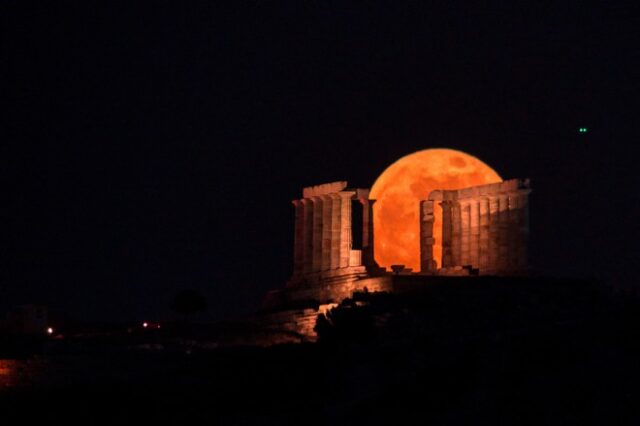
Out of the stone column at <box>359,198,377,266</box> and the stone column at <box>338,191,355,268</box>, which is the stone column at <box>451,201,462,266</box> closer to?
the stone column at <box>359,198,377,266</box>

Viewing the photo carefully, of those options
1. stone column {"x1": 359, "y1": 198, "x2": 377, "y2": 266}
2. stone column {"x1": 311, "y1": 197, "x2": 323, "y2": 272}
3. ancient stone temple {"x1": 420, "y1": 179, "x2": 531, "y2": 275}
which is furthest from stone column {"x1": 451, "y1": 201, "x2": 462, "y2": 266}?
stone column {"x1": 311, "y1": 197, "x2": 323, "y2": 272}

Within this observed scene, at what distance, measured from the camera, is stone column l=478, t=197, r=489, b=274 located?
107250 mm

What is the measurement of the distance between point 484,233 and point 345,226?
843 centimetres

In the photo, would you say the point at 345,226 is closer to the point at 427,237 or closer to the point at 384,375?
the point at 427,237

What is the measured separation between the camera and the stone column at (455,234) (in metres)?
109

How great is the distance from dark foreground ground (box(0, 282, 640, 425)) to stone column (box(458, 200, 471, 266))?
14.9 metres

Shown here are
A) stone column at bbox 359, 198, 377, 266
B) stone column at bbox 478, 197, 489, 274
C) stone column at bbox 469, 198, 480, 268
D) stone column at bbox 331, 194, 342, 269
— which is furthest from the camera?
stone column at bbox 331, 194, 342, 269

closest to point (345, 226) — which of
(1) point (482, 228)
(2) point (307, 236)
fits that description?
(2) point (307, 236)

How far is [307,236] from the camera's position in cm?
11288

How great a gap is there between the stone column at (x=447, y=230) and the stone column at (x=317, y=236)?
755 centimetres

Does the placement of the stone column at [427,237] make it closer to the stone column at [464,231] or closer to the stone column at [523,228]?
the stone column at [464,231]

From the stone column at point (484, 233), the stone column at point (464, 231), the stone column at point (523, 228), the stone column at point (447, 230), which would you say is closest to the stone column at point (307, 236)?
the stone column at point (447, 230)

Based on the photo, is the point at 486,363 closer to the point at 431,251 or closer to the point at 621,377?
the point at 621,377

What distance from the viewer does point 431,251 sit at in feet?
362
